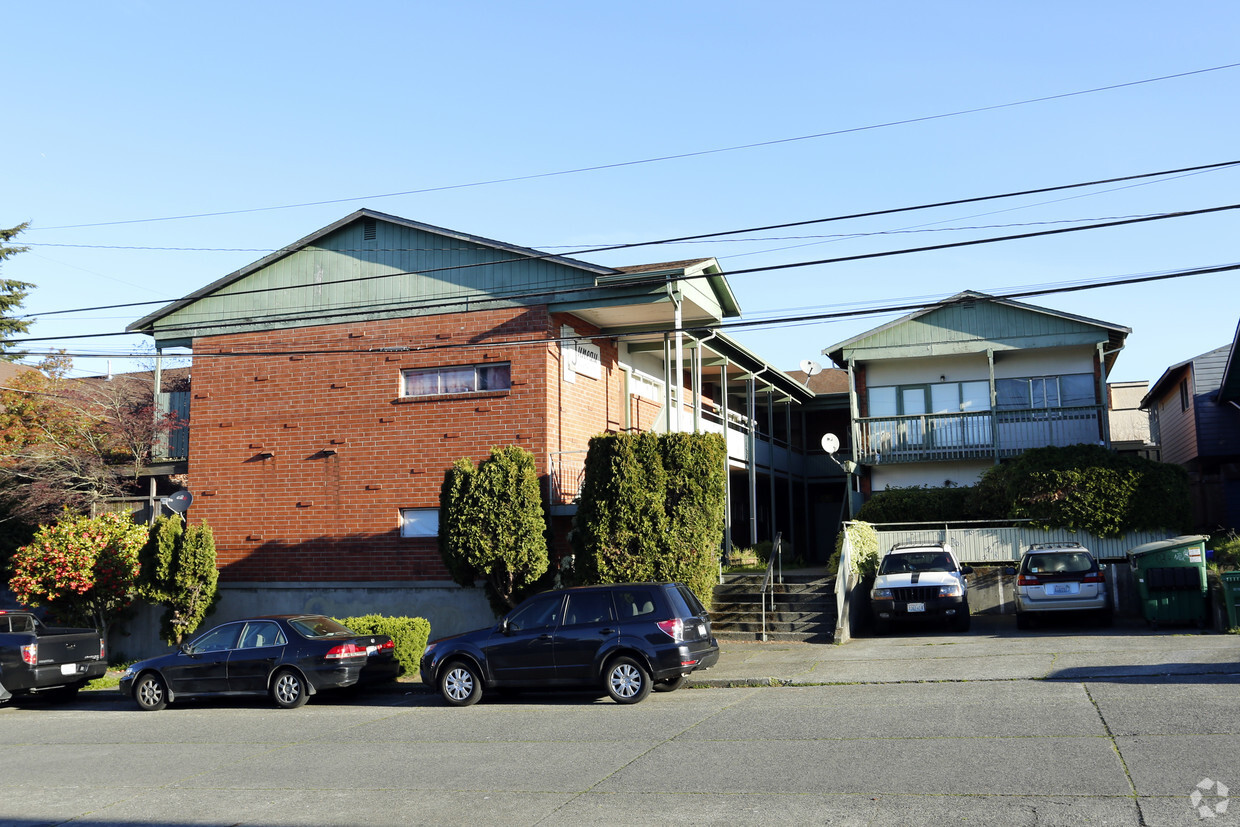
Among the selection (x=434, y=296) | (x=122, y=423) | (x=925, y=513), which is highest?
(x=434, y=296)

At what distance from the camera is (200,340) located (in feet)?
78.7

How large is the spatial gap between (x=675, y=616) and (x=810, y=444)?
84.5 ft

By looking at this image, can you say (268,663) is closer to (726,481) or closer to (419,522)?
(419,522)

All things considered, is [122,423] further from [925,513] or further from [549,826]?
[549,826]

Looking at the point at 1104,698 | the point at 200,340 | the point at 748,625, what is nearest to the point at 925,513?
the point at 748,625

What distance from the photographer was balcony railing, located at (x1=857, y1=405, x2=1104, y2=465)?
28.1 metres

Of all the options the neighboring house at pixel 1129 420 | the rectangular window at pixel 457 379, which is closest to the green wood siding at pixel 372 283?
the rectangular window at pixel 457 379

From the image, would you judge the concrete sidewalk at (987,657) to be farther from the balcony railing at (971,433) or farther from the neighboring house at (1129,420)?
the neighboring house at (1129,420)

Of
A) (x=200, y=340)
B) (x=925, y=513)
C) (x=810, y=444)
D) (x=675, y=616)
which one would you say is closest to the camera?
(x=675, y=616)

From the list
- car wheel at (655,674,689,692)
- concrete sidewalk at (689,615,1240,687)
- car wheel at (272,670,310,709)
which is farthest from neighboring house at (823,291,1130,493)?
car wheel at (272,670,310,709)

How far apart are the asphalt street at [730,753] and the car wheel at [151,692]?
1.84ft

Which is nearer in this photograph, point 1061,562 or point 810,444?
point 1061,562

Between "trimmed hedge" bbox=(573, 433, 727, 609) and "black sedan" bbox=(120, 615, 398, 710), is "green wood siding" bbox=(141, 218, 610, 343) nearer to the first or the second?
"trimmed hedge" bbox=(573, 433, 727, 609)

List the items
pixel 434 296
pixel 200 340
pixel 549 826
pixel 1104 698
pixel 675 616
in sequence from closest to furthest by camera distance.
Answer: pixel 549 826 < pixel 1104 698 < pixel 675 616 < pixel 434 296 < pixel 200 340
